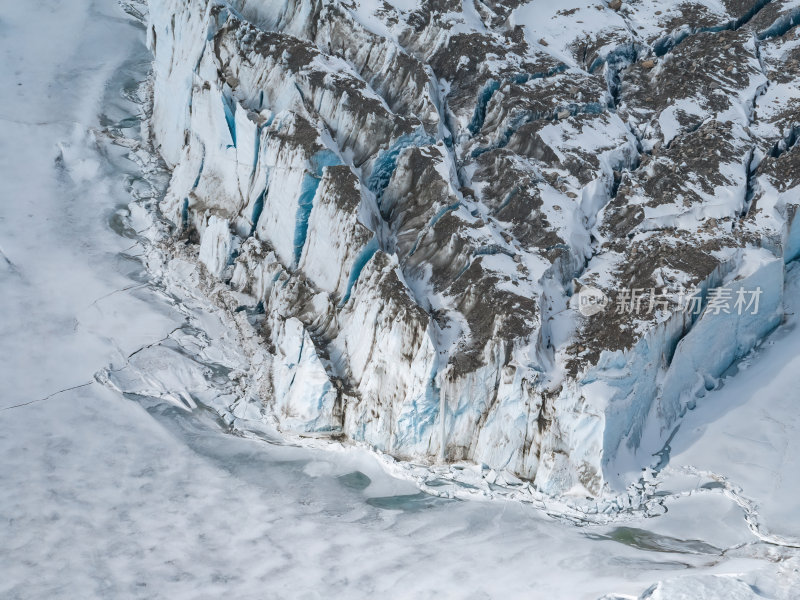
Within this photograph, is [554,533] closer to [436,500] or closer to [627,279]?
[436,500]
